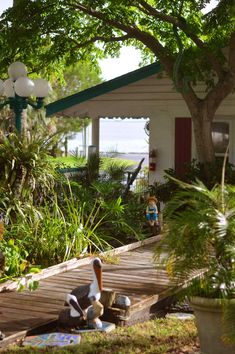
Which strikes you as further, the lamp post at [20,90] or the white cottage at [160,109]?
the white cottage at [160,109]

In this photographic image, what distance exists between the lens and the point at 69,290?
7.39 m

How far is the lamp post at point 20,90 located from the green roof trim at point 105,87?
267cm

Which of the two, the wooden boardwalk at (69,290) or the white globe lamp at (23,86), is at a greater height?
the white globe lamp at (23,86)

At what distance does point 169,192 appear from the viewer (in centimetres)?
1293

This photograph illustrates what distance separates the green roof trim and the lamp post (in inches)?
105

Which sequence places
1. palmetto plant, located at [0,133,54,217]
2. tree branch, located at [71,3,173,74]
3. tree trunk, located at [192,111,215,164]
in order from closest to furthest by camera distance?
palmetto plant, located at [0,133,54,217], tree trunk, located at [192,111,215,164], tree branch, located at [71,3,173,74]

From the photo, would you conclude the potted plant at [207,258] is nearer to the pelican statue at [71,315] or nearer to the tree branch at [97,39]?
the pelican statue at [71,315]

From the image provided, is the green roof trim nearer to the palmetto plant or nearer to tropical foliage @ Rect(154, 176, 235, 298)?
the palmetto plant

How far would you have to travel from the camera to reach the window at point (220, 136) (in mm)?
13969

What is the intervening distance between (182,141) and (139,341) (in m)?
8.82

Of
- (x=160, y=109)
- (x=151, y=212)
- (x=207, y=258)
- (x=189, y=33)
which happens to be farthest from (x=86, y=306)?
(x=160, y=109)

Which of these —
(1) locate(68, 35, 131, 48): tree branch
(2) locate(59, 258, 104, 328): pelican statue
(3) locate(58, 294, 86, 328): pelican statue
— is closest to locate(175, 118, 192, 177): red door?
(1) locate(68, 35, 131, 48): tree branch

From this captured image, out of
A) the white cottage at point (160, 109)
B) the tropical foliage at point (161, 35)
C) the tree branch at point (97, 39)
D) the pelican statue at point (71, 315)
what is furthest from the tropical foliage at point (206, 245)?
the tree branch at point (97, 39)

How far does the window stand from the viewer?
1397 cm
